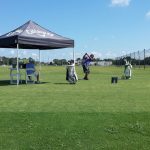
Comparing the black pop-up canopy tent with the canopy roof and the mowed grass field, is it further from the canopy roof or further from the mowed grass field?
the mowed grass field

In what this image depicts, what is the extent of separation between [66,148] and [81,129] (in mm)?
1456

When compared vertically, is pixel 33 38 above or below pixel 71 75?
above

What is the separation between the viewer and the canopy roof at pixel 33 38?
22.0 metres

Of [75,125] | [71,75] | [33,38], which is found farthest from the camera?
[71,75]

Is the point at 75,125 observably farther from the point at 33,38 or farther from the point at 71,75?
the point at 71,75

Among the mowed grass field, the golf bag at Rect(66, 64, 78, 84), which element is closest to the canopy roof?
the golf bag at Rect(66, 64, 78, 84)

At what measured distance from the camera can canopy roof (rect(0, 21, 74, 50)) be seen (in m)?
Answer: 22.0

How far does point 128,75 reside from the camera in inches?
1187

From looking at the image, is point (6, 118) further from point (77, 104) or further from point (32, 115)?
point (77, 104)

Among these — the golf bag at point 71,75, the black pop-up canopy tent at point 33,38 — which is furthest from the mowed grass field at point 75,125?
the golf bag at point 71,75

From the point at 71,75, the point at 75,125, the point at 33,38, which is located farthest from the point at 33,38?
the point at 75,125

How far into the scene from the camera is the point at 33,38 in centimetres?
2242

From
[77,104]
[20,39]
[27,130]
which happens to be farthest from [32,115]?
[20,39]

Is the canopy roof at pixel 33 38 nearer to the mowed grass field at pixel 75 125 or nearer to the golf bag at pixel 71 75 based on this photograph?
the golf bag at pixel 71 75
